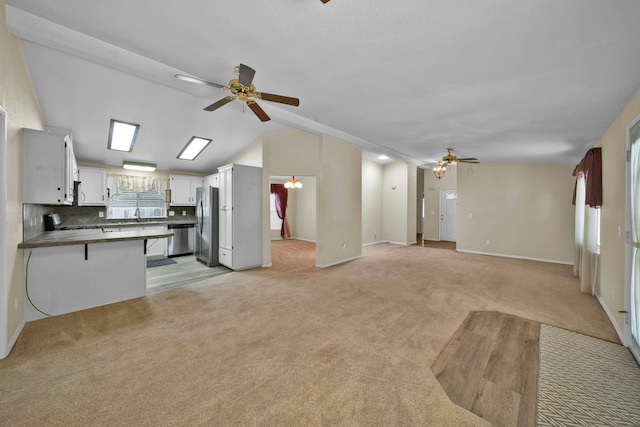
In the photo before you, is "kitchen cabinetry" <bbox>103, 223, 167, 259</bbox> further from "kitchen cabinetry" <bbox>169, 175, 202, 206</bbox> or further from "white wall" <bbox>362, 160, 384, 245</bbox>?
"white wall" <bbox>362, 160, 384, 245</bbox>

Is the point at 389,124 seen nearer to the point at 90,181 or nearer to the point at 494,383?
the point at 494,383

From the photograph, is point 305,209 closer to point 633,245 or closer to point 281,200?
point 281,200

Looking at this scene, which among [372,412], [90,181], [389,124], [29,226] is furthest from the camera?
[90,181]

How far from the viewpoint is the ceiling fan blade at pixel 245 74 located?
228 cm

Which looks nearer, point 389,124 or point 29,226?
point 29,226

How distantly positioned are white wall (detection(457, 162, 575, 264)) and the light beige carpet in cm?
236

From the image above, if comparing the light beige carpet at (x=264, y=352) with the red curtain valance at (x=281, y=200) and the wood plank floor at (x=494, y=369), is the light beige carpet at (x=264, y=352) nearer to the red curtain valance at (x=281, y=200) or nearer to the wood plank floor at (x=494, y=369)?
the wood plank floor at (x=494, y=369)

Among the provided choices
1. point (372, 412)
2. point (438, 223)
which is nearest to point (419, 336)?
point (372, 412)

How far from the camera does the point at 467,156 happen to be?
6449 millimetres

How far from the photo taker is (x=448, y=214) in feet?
32.0

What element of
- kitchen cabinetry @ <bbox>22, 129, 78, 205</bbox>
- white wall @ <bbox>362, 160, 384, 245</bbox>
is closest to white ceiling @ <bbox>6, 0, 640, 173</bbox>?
kitchen cabinetry @ <bbox>22, 129, 78, 205</bbox>

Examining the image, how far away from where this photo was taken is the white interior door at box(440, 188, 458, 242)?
962cm

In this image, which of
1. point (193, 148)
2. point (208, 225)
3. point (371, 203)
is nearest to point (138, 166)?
point (193, 148)

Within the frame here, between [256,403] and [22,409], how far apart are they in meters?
1.53
